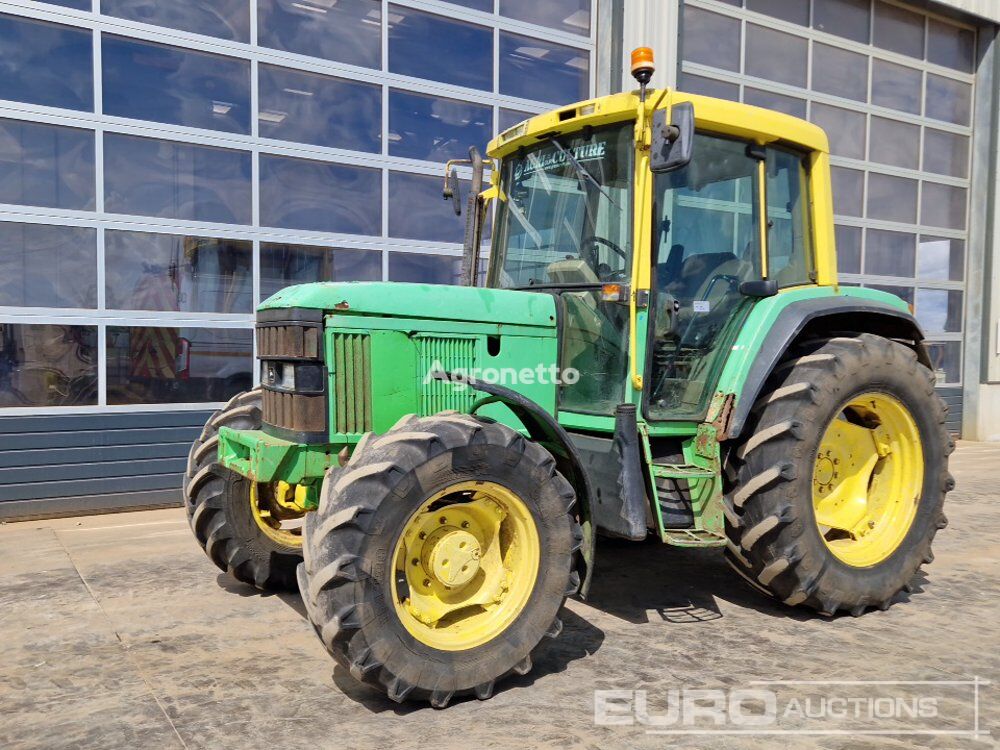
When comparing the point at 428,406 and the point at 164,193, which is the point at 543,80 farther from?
the point at 428,406

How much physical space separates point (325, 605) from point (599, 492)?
1.47 m

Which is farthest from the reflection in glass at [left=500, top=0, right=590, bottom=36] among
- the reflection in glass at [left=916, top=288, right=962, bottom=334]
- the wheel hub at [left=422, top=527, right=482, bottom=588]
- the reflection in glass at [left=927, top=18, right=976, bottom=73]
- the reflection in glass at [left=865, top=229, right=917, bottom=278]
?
the wheel hub at [left=422, top=527, right=482, bottom=588]

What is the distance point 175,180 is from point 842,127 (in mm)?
8824

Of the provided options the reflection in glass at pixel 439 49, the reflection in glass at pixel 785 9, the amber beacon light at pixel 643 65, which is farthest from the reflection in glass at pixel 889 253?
the amber beacon light at pixel 643 65

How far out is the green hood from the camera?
11.5ft

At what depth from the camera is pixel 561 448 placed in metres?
3.62

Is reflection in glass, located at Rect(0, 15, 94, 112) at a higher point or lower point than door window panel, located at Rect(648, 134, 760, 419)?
higher

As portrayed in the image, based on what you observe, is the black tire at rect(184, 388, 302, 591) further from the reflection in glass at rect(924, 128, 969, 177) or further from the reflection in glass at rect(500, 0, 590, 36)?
the reflection in glass at rect(924, 128, 969, 177)

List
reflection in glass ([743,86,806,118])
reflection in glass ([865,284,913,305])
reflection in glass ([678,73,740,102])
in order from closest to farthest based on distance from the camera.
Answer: reflection in glass ([678,73,740,102]) < reflection in glass ([743,86,806,118]) < reflection in glass ([865,284,913,305])

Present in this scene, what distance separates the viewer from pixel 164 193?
7023 mm

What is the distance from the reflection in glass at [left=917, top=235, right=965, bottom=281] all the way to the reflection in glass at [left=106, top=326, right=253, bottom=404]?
9859mm

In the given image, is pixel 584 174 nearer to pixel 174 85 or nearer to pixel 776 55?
pixel 174 85

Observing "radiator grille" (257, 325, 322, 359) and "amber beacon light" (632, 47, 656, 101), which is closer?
"radiator grille" (257, 325, 322, 359)

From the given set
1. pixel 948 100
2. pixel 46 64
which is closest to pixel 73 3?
pixel 46 64
